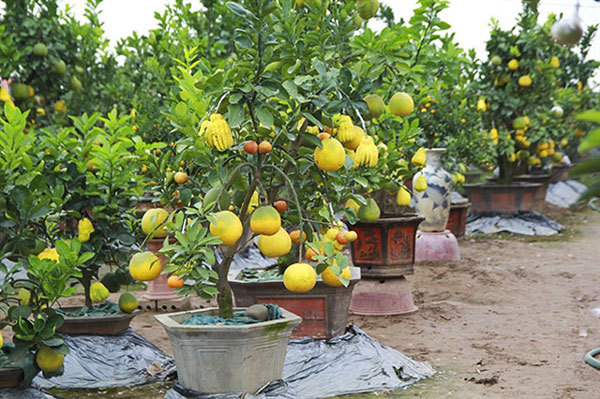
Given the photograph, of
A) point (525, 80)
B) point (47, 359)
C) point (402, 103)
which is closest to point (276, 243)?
point (402, 103)

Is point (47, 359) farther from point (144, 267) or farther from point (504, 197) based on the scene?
point (504, 197)

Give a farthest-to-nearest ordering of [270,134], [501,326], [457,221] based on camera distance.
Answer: [457,221], [501,326], [270,134]

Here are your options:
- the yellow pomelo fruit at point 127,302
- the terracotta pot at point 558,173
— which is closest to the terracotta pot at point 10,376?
the yellow pomelo fruit at point 127,302

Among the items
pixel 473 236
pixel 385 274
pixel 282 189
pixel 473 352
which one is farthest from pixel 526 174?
pixel 282 189

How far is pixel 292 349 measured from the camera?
3.87 m

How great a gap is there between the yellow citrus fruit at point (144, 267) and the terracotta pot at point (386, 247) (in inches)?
106

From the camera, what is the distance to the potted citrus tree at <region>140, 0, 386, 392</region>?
8.47 feet

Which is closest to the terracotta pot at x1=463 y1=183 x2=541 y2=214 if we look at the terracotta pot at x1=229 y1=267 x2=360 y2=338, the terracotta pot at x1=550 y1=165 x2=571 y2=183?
the terracotta pot at x1=550 y1=165 x2=571 y2=183

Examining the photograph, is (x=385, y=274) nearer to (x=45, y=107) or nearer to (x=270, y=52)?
(x=270, y=52)

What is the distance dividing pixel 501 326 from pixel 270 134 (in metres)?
2.72

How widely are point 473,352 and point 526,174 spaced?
9.67 m

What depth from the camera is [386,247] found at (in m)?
5.21

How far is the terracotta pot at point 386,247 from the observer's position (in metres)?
5.23

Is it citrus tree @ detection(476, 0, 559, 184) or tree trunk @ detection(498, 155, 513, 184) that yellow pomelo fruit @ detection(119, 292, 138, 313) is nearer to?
citrus tree @ detection(476, 0, 559, 184)
